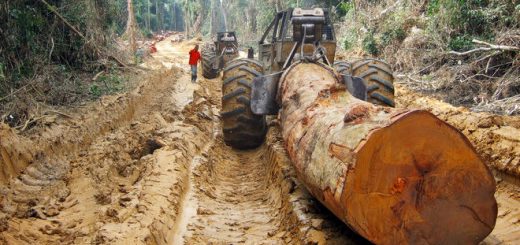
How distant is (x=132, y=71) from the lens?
13.2m

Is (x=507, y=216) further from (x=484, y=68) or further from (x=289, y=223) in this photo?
(x=484, y=68)

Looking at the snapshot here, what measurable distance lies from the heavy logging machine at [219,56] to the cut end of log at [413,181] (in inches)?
507

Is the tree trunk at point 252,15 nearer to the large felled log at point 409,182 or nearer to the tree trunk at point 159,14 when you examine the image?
the tree trunk at point 159,14

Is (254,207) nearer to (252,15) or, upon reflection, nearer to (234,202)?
(234,202)

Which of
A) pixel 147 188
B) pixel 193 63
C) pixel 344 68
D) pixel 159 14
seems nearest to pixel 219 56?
pixel 193 63

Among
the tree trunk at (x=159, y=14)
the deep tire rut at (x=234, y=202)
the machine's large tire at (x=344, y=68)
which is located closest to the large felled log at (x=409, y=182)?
the deep tire rut at (x=234, y=202)

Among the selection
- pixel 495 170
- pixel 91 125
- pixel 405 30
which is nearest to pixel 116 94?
pixel 91 125

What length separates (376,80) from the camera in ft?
20.9

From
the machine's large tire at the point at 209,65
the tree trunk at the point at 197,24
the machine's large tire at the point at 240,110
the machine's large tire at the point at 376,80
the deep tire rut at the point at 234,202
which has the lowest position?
Answer: the tree trunk at the point at 197,24

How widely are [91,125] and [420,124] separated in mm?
5776

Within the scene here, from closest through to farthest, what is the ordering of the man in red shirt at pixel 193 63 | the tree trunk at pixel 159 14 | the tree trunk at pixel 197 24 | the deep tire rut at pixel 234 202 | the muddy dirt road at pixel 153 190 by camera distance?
the muddy dirt road at pixel 153 190, the deep tire rut at pixel 234 202, the man in red shirt at pixel 193 63, the tree trunk at pixel 197 24, the tree trunk at pixel 159 14

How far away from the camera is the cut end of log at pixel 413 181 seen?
280cm

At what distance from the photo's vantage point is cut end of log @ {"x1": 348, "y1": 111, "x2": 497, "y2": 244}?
2805 millimetres

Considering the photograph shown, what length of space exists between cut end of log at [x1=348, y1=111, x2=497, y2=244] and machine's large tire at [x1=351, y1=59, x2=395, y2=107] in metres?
3.30
